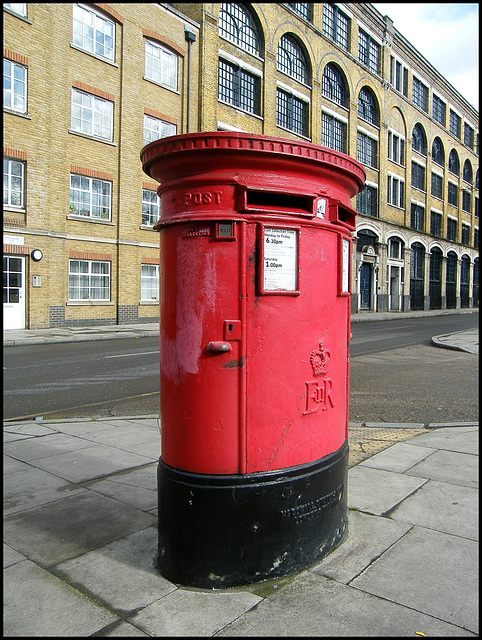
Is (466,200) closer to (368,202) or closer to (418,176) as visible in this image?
(418,176)

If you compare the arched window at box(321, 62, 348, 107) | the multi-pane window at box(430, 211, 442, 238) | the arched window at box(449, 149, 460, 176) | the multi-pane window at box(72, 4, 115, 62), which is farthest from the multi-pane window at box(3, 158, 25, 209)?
the arched window at box(449, 149, 460, 176)

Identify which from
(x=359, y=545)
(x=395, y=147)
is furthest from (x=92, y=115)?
(x=395, y=147)

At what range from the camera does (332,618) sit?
2.31 meters

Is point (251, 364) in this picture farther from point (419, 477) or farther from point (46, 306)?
point (46, 306)

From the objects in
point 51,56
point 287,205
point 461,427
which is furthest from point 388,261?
point 287,205

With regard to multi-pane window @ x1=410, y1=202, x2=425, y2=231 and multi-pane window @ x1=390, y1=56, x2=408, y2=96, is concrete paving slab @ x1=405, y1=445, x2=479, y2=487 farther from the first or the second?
multi-pane window @ x1=410, y1=202, x2=425, y2=231

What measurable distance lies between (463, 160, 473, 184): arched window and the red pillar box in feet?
192

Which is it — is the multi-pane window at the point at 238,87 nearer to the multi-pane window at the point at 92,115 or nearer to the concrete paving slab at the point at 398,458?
the multi-pane window at the point at 92,115

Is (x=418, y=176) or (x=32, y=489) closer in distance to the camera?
(x=32, y=489)

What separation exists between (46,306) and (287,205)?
60.3 ft

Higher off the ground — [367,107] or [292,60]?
[292,60]

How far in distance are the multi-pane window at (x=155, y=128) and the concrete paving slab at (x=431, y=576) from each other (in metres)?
22.6

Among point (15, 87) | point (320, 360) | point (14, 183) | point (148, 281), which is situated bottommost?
point (320, 360)

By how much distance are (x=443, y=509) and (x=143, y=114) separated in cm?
2273
